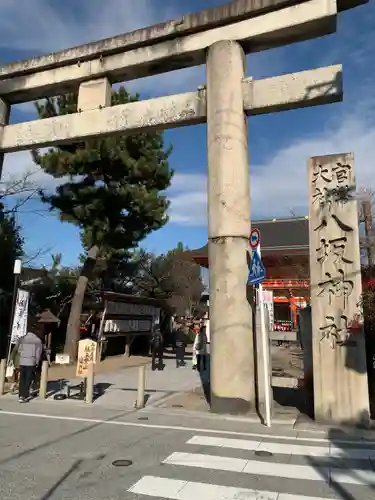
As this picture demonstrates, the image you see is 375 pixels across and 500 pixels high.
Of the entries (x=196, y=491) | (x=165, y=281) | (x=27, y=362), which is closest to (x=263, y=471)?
(x=196, y=491)

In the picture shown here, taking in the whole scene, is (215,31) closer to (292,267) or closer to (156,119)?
(156,119)

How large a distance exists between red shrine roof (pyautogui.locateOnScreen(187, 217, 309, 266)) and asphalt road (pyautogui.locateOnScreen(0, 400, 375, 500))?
23.3 meters

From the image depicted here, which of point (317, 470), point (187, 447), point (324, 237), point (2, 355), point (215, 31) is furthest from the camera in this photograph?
point (2, 355)

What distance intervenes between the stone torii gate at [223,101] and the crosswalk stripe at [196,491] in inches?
154

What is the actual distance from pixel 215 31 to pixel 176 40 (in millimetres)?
1010

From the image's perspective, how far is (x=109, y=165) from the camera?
59.6ft

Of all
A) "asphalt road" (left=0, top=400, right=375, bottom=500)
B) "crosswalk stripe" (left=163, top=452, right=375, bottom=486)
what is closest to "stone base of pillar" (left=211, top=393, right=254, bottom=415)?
"asphalt road" (left=0, top=400, right=375, bottom=500)

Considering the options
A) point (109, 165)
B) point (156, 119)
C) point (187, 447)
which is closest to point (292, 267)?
point (109, 165)

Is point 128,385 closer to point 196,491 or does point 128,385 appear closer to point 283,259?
point 196,491

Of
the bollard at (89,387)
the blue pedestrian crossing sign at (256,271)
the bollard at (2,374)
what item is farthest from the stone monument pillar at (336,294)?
the bollard at (2,374)

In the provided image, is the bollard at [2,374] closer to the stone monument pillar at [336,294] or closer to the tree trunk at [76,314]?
the tree trunk at [76,314]

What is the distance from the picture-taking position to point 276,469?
5.21 meters

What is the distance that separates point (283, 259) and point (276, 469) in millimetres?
25006

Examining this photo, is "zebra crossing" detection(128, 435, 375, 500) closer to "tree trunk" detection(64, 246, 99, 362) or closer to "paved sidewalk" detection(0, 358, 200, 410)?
"paved sidewalk" detection(0, 358, 200, 410)
